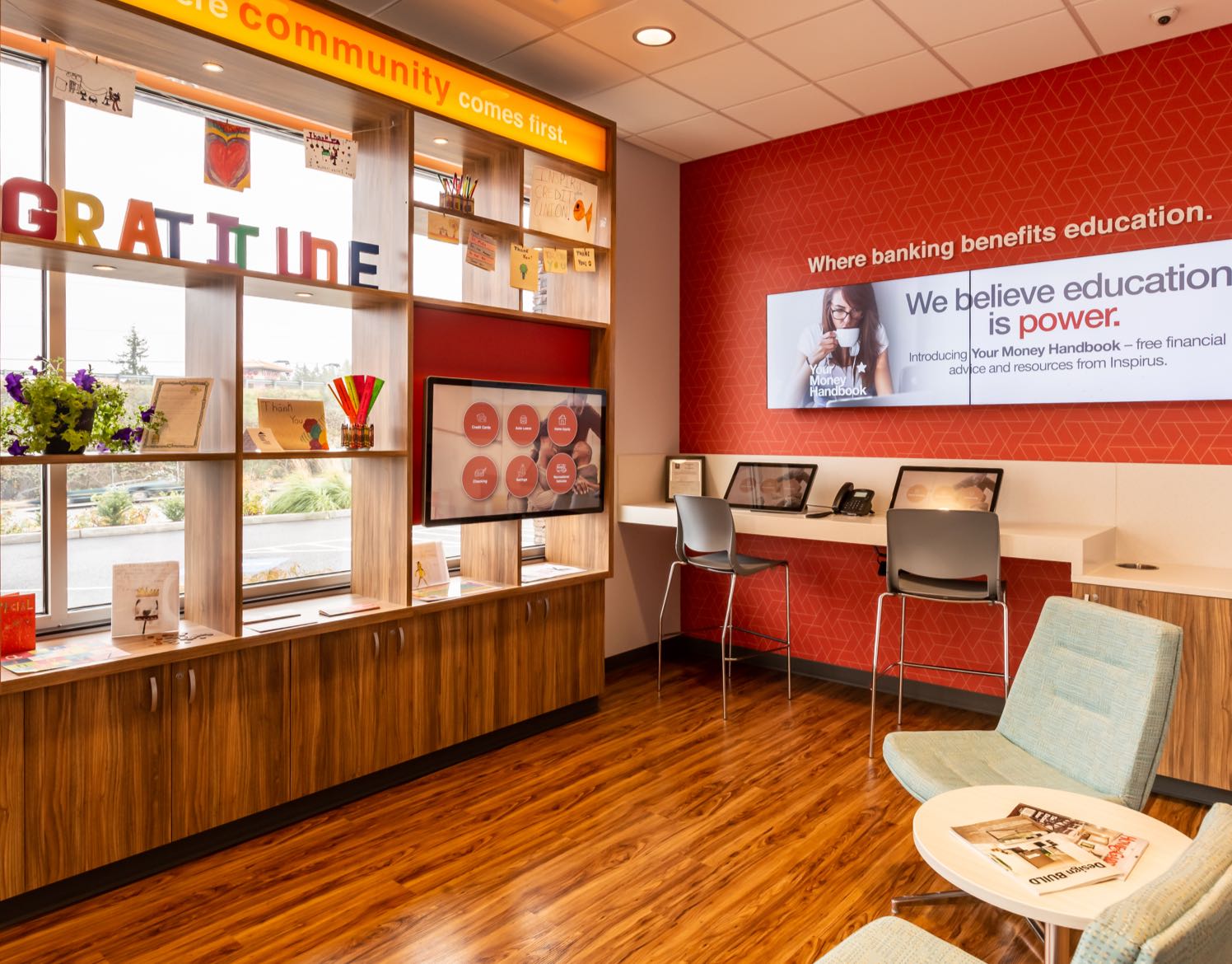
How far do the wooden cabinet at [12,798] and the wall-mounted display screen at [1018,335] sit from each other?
12.9 feet

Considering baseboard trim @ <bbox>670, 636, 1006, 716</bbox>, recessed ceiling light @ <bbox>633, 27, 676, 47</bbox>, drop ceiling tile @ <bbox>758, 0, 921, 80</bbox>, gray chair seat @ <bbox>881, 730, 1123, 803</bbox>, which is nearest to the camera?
gray chair seat @ <bbox>881, 730, 1123, 803</bbox>

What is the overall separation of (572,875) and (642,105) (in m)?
3.70

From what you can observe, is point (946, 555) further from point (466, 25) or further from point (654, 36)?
point (466, 25)

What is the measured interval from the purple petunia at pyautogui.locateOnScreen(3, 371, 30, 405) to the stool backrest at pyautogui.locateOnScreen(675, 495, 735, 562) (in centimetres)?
291

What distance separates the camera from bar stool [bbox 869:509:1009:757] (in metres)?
3.61

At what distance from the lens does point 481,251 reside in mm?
3740

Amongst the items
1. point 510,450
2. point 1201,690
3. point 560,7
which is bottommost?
point 1201,690

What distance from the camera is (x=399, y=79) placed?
10.8 feet

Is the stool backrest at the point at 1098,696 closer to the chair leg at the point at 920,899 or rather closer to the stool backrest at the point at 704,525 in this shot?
the chair leg at the point at 920,899

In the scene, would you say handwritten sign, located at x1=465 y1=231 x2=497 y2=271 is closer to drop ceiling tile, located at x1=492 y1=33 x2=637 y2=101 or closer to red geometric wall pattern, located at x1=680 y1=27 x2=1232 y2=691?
drop ceiling tile, located at x1=492 y1=33 x2=637 y2=101

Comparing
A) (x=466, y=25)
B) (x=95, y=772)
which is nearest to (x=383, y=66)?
(x=466, y=25)

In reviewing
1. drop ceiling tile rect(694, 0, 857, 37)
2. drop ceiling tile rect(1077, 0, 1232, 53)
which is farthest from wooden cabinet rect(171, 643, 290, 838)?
drop ceiling tile rect(1077, 0, 1232, 53)

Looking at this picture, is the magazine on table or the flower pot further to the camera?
the flower pot

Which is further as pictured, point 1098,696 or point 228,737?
point 228,737
